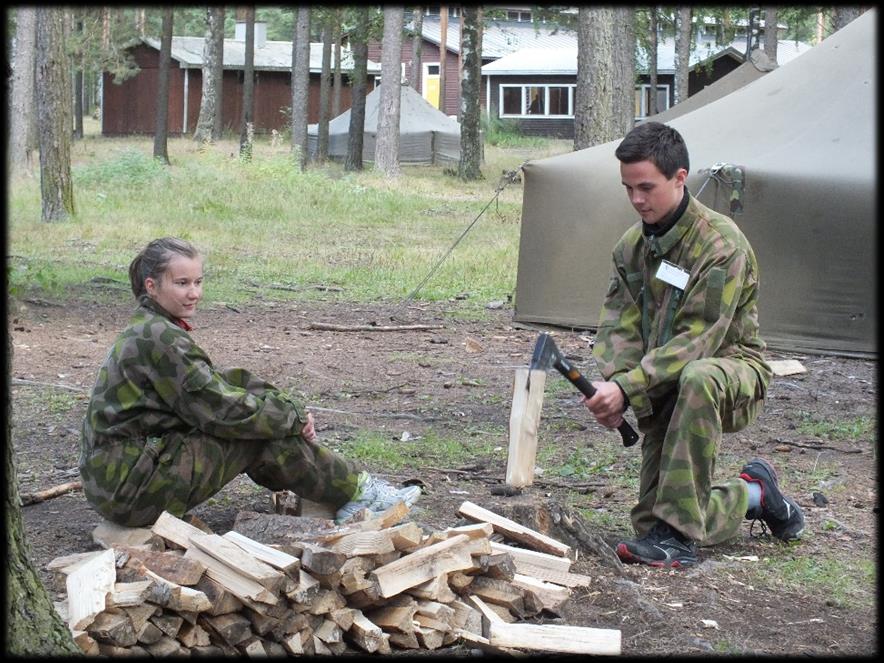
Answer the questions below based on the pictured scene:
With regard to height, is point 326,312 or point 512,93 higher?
point 512,93

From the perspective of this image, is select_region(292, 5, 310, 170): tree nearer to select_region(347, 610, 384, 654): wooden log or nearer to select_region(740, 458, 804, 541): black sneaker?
select_region(740, 458, 804, 541): black sneaker

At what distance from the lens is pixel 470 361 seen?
9156 millimetres

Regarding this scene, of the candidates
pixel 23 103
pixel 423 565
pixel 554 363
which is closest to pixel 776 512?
pixel 554 363

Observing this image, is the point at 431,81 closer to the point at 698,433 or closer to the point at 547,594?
the point at 698,433

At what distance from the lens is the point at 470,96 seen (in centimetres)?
2967

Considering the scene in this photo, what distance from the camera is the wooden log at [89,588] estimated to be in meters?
3.38

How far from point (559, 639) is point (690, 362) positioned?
1399mm

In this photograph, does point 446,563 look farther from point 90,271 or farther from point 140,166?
point 140,166

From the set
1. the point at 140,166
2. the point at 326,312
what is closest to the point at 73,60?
the point at 140,166

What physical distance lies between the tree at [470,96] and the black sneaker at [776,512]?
2489 cm

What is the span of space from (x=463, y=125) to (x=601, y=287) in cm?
1991

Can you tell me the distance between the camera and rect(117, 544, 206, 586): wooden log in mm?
3559

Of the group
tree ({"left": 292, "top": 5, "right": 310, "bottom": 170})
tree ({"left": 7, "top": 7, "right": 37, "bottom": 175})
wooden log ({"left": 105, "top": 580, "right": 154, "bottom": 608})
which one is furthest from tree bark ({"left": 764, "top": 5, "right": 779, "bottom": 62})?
A: wooden log ({"left": 105, "top": 580, "right": 154, "bottom": 608})

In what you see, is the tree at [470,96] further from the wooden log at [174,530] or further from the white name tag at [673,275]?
the wooden log at [174,530]
